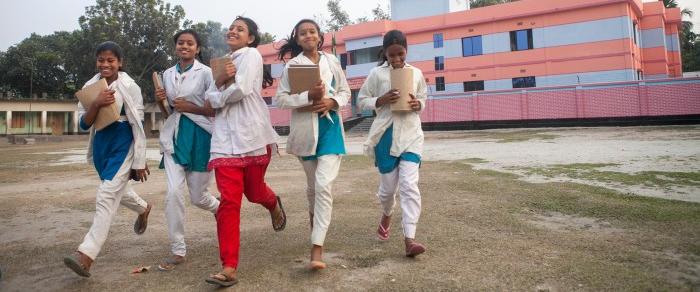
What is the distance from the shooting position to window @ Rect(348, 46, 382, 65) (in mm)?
30209

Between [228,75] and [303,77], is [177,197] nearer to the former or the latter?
[228,75]

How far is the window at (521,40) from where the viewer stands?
80.5 ft

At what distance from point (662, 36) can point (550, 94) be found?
9230 mm

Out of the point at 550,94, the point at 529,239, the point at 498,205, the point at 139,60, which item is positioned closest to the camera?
the point at 529,239

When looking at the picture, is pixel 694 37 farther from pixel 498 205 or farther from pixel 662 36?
pixel 498 205

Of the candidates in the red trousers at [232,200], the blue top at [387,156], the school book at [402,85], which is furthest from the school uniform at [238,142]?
the school book at [402,85]

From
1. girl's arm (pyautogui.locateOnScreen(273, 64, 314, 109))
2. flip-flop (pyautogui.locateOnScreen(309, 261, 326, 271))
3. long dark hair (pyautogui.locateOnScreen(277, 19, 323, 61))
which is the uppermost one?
long dark hair (pyautogui.locateOnScreen(277, 19, 323, 61))

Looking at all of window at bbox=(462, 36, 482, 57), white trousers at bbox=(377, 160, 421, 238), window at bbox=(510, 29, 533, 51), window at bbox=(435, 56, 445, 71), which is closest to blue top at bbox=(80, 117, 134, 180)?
white trousers at bbox=(377, 160, 421, 238)

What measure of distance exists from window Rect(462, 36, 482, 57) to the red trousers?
25.1 metres

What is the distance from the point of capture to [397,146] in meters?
3.31

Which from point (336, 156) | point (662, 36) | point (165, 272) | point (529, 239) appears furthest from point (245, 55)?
point (662, 36)

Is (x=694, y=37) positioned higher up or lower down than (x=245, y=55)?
higher up

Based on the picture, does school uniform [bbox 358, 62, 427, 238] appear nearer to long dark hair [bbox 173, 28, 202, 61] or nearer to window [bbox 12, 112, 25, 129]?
long dark hair [bbox 173, 28, 202, 61]

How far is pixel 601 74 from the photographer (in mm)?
22641
